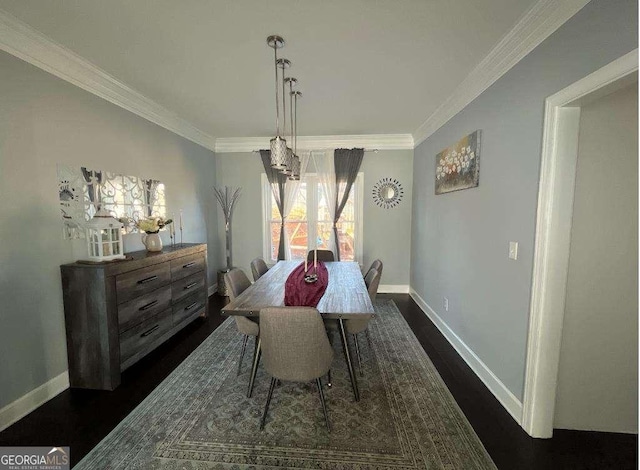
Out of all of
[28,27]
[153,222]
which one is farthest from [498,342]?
[28,27]

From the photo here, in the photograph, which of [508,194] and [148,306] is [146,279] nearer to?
[148,306]

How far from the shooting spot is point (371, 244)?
4375mm

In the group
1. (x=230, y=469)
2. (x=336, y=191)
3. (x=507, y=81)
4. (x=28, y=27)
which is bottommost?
(x=230, y=469)

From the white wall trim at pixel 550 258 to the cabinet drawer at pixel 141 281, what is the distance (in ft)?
9.69

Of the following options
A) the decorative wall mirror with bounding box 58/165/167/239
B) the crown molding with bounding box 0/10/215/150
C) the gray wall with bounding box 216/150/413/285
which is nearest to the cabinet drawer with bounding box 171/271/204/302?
the decorative wall mirror with bounding box 58/165/167/239

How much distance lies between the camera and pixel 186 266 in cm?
294

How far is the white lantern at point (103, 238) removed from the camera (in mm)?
2039

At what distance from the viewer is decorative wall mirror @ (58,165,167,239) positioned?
204 centimetres

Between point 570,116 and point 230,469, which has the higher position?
point 570,116

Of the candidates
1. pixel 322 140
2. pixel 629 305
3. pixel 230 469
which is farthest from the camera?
pixel 322 140

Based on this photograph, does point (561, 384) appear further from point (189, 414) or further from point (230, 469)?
point (189, 414)

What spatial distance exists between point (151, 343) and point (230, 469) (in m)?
1.53

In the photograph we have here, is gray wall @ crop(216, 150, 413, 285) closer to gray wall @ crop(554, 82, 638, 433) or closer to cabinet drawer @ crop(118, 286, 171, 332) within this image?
cabinet drawer @ crop(118, 286, 171, 332)

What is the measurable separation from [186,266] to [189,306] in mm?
477
